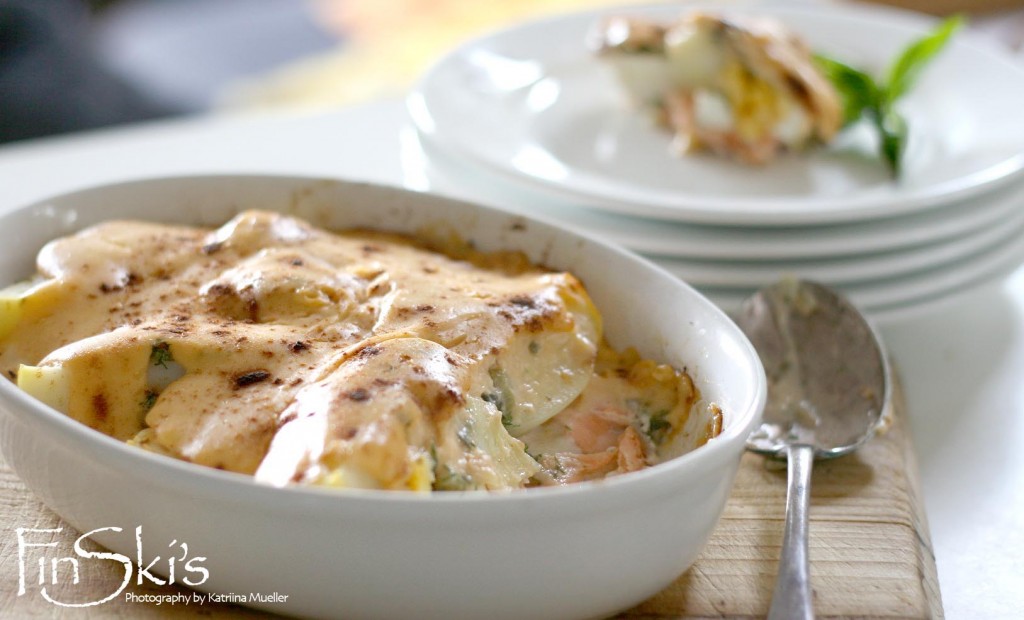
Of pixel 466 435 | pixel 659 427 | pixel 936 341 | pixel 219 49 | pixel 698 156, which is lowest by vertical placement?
pixel 219 49

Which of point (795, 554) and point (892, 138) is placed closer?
point (795, 554)

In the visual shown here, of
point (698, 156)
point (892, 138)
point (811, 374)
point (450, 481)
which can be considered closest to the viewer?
point (450, 481)

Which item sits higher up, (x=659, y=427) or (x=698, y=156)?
(x=659, y=427)

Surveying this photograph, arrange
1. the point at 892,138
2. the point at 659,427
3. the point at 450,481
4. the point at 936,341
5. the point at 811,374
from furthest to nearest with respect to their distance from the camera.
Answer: the point at 892,138
the point at 936,341
the point at 811,374
the point at 659,427
the point at 450,481

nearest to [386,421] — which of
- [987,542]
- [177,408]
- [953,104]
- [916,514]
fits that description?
[177,408]

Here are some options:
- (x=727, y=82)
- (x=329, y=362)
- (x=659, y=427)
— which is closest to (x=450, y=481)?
(x=329, y=362)

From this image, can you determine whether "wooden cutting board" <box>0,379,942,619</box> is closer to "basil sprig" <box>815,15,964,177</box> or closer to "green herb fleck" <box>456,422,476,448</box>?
"green herb fleck" <box>456,422,476,448</box>

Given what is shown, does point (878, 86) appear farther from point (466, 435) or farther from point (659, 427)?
point (466, 435)
